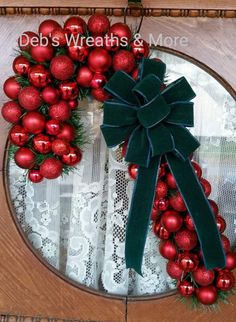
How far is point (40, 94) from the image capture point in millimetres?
831

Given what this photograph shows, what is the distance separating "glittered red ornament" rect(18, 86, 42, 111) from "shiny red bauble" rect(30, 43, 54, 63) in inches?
2.1

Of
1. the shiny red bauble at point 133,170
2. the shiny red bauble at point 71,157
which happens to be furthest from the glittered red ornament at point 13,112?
the shiny red bauble at point 133,170

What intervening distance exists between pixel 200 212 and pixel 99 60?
0.30 metres

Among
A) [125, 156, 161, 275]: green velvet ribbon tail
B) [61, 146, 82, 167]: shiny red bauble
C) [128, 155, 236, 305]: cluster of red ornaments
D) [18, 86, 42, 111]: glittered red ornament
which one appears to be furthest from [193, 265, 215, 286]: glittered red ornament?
[18, 86, 42, 111]: glittered red ornament

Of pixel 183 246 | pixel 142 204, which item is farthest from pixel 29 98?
pixel 183 246

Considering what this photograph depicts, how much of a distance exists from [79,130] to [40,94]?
4.6 inches

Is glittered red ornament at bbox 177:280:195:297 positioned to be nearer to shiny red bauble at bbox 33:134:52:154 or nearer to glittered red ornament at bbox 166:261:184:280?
glittered red ornament at bbox 166:261:184:280

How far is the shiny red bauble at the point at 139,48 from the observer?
85cm

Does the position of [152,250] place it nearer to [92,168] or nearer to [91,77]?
[92,168]

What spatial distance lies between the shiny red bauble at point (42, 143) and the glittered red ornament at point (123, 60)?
17cm

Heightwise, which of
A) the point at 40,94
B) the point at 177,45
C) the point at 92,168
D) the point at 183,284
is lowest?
the point at 183,284

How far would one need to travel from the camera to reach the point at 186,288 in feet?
2.84

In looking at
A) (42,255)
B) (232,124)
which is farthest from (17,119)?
(232,124)

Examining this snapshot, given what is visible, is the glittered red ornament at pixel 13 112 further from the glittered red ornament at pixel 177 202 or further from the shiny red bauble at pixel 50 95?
the glittered red ornament at pixel 177 202
